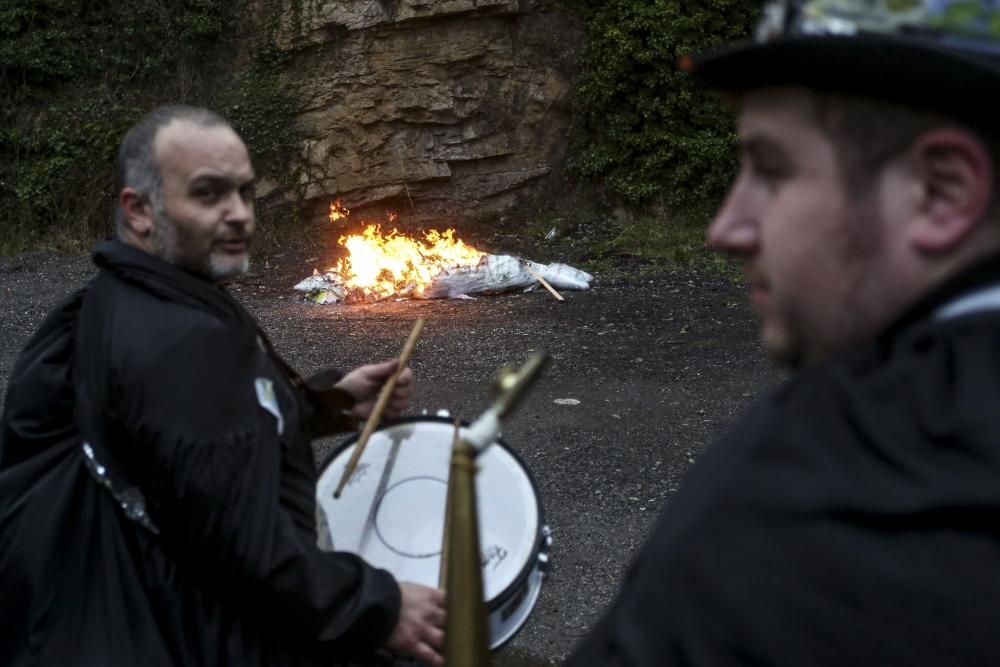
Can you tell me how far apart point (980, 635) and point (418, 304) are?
9.24 metres

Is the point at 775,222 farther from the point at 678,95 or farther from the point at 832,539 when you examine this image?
the point at 678,95

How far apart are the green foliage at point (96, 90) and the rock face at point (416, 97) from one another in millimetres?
536

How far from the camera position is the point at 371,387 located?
3.02 metres

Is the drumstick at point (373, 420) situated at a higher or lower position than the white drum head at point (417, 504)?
higher

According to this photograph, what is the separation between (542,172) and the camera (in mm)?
13656

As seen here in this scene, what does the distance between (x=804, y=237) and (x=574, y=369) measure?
6492 millimetres

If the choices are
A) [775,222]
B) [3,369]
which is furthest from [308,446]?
[3,369]

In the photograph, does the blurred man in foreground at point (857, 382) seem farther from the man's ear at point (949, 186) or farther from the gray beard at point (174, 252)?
the gray beard at point (174, 252)

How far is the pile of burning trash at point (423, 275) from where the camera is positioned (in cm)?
1025

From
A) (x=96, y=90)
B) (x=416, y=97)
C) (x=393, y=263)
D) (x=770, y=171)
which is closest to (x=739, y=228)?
(x=770, y=171)

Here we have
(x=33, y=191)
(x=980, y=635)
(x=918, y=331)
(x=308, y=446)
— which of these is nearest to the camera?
(x=980, y=635)

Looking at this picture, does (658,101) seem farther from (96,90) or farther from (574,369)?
(96,90)

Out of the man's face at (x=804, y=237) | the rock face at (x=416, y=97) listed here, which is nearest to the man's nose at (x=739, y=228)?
the man's face at (x=804, y=237)

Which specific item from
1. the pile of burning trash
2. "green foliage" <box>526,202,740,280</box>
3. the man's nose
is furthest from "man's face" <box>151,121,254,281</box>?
"green foliage" <box>526,202,740,280</box>
